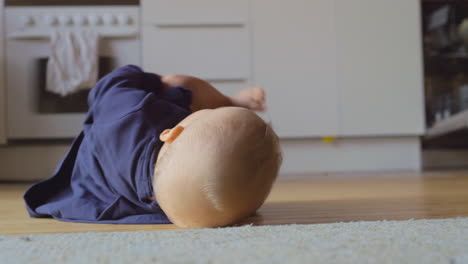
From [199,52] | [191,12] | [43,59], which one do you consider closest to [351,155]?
[199,52]

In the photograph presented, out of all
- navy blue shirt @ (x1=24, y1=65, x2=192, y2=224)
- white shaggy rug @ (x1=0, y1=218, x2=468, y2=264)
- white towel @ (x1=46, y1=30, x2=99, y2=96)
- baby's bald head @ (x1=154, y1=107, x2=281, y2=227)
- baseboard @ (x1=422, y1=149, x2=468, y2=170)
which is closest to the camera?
white shaggy rug @ (x1=0, y1=218, x2=468, y2=264)

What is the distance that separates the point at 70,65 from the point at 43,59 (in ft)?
0.44

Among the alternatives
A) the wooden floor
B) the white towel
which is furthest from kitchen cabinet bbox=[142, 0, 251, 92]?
the wooden floor

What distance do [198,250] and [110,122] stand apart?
38cm

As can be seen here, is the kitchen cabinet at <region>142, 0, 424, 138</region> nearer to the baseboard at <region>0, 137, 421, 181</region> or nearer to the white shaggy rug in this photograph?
the baseboard at <region>0, 137, 421, 181</region>

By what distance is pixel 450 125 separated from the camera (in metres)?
2.04

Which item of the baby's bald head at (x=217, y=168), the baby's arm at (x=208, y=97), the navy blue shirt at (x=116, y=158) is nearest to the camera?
the baby's bald head at (x=217, y=168)

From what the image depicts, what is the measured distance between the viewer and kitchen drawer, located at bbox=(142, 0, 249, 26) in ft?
6.45

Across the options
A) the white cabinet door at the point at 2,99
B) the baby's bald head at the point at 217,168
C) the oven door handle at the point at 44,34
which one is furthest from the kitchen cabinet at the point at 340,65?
the baby's bald head at the point at 217,168

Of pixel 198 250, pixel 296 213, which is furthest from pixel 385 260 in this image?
pixel 296 213

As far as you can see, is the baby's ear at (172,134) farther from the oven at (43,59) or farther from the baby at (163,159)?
the oven at (43,59)

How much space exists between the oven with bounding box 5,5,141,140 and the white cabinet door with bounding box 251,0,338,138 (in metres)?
0.51

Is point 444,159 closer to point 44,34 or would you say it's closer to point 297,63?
point 297,63

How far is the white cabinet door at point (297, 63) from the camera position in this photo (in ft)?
6.63
